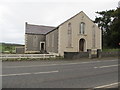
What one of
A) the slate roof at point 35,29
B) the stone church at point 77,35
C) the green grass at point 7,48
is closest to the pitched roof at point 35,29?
the slate roof at point 35,29

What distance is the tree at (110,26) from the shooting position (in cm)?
4209

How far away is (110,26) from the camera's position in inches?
1820

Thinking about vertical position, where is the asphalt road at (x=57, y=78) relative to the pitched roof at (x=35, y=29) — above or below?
below

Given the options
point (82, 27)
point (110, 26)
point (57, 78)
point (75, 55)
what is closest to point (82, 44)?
point (82, 27)

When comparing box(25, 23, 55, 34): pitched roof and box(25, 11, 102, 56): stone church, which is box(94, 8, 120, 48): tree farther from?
box(25, 23, 55, 34): pitched roof

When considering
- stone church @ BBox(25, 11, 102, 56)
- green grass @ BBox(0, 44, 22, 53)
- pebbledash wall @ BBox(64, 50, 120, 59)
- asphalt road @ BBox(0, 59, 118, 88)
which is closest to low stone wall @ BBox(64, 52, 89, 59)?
pebbledash wall @ BBox(64, 50, 120, 59)

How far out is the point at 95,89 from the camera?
6.77 metres

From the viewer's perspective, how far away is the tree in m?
42.1

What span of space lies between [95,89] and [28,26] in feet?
134

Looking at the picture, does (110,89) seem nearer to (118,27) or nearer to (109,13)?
(118,27)

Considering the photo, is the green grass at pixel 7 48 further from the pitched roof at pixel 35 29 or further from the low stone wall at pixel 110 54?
the low stone wall at pixel 110 54

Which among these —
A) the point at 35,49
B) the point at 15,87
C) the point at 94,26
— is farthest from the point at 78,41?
the point at 15,87

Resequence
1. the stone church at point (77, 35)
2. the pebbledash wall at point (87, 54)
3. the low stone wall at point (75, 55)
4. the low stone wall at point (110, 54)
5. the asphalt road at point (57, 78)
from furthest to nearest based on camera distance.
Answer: the stone church at point (77, 35) < the low stone wall at point (110, 54) < the pebbledash wall at point (87, 54) < the low stone wall at point (75, 55) < the asphalt road at point (57, 78)

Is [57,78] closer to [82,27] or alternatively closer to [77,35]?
[77,35]
